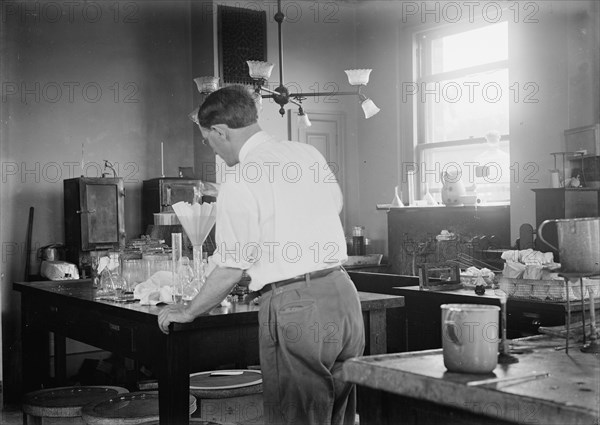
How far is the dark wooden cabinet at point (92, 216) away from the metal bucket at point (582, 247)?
5754 millimetres

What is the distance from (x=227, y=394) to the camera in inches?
150

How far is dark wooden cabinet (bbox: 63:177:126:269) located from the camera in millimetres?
7391

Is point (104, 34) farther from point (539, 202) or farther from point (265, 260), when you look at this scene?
point (265, 260)

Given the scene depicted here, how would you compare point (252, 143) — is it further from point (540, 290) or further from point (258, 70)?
point (258, 70)

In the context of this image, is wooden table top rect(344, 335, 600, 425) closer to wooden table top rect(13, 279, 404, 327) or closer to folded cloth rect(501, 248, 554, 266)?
wooden table top rect(13, 279, 404, 327)

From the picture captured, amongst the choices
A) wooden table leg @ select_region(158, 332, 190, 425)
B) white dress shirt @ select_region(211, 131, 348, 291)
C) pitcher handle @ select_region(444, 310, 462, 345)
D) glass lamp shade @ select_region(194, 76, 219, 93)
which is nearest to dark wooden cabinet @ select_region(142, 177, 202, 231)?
glass lamp shade @ select_region(194, 76, 219, 93)

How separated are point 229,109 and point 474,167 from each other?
602 cm

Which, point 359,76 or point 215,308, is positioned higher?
point 359,76

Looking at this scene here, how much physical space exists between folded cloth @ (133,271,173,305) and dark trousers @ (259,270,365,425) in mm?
822

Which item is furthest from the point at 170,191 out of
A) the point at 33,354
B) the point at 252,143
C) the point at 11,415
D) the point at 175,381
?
the point at 252,143

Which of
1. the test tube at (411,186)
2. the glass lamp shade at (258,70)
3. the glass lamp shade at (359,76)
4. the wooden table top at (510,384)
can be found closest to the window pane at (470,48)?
the test tube at (411,186)

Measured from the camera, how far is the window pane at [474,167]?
8.26m

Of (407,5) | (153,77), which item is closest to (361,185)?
(407,5)

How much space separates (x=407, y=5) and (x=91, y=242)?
14.9 ft
